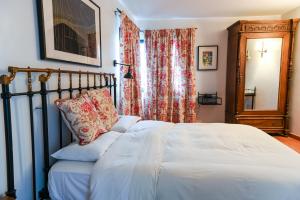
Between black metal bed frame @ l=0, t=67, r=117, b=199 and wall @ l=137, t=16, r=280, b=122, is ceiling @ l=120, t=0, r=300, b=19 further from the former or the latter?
black metal bed frame @ l=0, t=67, r=117, b=199

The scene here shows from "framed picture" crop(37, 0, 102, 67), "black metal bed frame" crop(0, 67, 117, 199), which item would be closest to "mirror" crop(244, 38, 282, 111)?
"framed picture" crop(37, 0, 102, 67)

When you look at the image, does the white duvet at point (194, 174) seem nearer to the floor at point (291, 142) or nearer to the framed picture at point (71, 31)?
the framed picture at point (71, 31)

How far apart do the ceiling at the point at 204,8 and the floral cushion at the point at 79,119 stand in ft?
7.71

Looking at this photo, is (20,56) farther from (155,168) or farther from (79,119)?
(155,168)

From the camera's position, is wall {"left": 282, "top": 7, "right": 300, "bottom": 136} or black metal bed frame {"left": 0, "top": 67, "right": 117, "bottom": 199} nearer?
black metal bed frame {"left": 0, "top": 67, "right": 117, "bottom": 199}

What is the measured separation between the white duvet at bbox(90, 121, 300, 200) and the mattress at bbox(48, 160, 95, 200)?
0.09 metres

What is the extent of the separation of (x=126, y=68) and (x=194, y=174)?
7.92 feet

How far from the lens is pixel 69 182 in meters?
1.26

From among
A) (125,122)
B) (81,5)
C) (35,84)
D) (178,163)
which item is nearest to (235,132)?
(178,163)

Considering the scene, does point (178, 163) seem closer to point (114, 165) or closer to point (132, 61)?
point (114, 165)

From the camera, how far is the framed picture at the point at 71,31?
1387mm

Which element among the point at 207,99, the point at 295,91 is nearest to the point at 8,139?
the point at 207,99

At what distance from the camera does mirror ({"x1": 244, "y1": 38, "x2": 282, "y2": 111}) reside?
3.66 m

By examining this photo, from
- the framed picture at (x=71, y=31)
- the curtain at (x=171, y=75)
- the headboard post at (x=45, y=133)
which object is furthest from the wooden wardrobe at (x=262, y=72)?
the headboard post at (x=45, y=133)
